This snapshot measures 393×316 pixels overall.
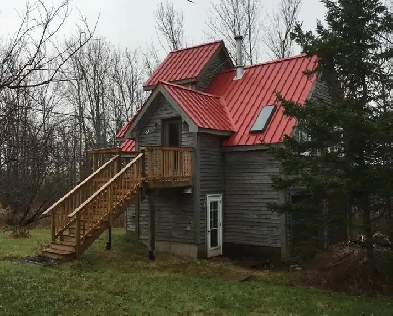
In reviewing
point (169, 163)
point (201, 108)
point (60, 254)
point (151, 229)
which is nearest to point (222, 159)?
point (201, 108)

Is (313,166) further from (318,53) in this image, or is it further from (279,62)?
(279,62)

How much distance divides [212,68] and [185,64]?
1241mm

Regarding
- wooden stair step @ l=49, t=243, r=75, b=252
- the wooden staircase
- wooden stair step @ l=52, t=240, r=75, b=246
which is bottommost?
wooden stair step @ l=49, t=243, r=75, b=252

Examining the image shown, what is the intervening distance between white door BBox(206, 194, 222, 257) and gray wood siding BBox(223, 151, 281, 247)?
339mm

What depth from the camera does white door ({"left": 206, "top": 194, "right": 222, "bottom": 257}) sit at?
14859mm

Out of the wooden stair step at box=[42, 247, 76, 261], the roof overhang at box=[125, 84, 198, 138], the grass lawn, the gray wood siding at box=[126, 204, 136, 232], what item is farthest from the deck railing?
the gray wood siding at box=[126, 204, 136, 232]

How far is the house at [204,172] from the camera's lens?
13680 millimetres

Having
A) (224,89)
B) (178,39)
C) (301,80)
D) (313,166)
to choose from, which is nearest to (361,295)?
(313,166)

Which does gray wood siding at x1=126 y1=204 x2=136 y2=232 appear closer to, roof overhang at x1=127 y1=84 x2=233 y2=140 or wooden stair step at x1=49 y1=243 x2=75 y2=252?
roof overhang at x1=127 y1=84 x2=233 y2=140

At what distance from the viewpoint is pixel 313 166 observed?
10750 mm

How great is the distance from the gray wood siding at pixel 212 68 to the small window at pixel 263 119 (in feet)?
12.4

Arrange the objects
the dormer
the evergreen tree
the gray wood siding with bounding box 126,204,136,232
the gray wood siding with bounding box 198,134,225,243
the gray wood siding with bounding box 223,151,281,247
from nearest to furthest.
Result: the evergreen tree < the gray wood siding with bounding box 223,151,281,247 < the gray wood siding with bounding box 198,134,225,243 < the dormer < the gray wood siding with bounding box 126,204,136,232

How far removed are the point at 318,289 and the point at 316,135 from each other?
12.9 ft

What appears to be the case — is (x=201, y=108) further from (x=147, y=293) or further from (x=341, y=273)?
(x=147, y=293)
